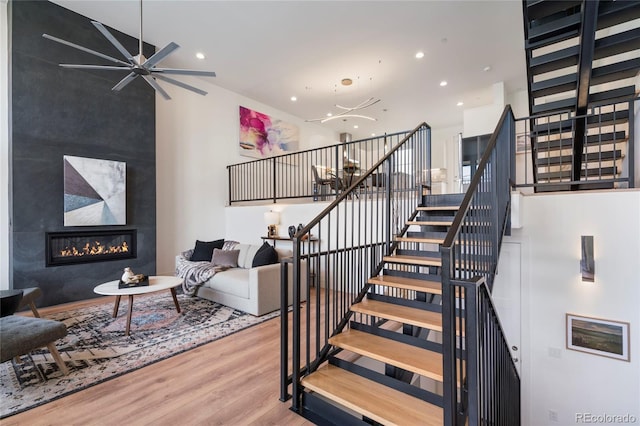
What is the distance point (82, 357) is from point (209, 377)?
1.38 metres

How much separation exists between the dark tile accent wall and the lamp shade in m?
2.35

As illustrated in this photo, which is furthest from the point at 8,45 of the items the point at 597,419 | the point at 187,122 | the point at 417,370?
the point at 597,419

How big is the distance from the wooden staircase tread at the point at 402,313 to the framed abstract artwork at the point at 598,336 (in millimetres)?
2538

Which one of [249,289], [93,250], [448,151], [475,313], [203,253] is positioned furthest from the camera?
[448,151]

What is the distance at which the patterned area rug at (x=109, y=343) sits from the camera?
224 cm

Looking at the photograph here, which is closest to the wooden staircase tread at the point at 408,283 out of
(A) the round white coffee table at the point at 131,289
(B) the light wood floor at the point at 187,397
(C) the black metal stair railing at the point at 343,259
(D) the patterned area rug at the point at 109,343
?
(C) the black metal stair railing at the point at 343,259

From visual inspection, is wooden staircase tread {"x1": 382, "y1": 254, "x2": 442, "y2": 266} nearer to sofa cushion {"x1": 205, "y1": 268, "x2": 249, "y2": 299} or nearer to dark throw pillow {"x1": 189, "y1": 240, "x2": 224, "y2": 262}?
sofa cushion {"x1": 205, "y1": 268, "x2": 249, "y2": 299}

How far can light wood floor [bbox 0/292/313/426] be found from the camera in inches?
74.7

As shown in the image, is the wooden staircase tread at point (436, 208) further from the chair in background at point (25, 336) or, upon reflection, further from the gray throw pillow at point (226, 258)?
the chair in background at point (25, 336)

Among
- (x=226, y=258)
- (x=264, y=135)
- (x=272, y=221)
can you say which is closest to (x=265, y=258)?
(x=226, y=258)

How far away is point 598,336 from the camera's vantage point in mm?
3283

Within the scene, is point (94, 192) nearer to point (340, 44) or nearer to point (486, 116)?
point (340, 44)

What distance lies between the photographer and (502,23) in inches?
183

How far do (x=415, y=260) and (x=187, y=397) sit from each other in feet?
7.38
